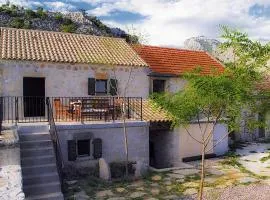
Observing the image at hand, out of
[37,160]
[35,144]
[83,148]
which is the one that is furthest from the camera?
[83,148]

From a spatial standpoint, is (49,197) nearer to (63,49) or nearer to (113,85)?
(113,85)

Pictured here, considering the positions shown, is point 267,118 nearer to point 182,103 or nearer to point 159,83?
point 182,103

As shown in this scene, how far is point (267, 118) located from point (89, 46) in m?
13.2

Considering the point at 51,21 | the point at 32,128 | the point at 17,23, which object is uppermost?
the point at 51,21

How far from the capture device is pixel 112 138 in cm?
1546

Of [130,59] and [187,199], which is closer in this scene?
[187,199]

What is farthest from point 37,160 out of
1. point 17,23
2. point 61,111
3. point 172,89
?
point 17,23

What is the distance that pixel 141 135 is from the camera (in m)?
16.2

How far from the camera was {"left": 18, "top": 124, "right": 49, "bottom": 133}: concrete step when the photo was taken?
540 inches

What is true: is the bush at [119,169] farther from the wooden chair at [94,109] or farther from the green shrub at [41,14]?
the green shrub at [41,14]

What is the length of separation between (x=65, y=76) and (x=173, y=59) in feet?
29.5

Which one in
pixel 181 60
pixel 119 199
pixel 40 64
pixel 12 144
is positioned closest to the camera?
pixel 12 144

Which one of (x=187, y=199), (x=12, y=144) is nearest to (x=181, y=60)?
(x=187, y=199)

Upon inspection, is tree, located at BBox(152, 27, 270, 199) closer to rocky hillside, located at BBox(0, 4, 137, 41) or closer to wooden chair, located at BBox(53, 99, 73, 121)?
wooden chair, located at BBox(53, 99, 73, 121)
